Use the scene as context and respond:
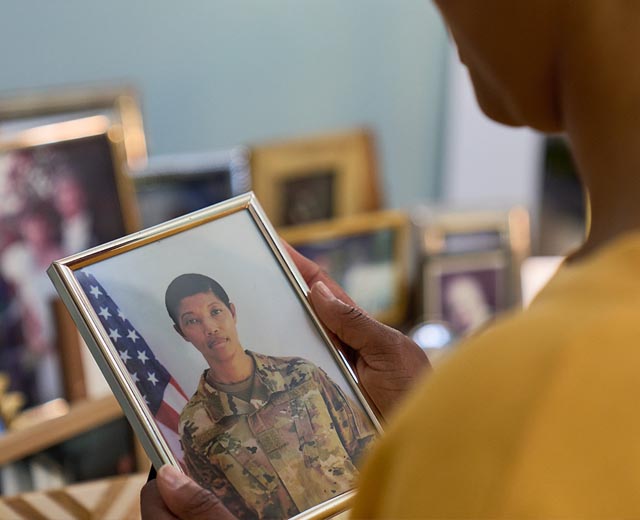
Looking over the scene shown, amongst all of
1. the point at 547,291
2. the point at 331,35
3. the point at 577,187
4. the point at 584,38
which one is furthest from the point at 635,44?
the point at 577,187

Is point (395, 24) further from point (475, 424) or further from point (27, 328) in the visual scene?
point (475, 424)

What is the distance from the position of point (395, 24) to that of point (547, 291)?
1.64 meters

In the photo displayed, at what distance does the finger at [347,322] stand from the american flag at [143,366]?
148 millimetres

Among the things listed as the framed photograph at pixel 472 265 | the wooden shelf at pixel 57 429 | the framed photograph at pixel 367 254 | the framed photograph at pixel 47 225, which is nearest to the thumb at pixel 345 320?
the wooden shelf at pixel 57 429

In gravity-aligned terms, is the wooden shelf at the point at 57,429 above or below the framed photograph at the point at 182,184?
below

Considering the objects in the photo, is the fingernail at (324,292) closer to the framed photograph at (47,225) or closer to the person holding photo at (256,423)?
the person holding photo at (256,423)

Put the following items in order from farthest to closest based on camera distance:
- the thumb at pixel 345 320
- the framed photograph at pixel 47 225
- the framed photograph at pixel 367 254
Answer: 1. the framed photograph at pixel 367 254
2. the framed photograph at pixel 47 225
3. the thumb at pixel 345 320

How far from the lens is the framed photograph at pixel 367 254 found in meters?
1.64

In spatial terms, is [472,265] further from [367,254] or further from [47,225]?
[47,225]

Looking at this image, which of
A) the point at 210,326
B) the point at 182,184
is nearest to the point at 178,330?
the point at 210,326

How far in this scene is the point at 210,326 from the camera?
2.37 feet

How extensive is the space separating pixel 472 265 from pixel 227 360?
1.16 m

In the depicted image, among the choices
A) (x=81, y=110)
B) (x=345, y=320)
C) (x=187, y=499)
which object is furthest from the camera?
(x=81, y=110)

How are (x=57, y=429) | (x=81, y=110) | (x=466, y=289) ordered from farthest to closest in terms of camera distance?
(x=466, y=289) → (x=81, y=110) → (x=57, y=429)
